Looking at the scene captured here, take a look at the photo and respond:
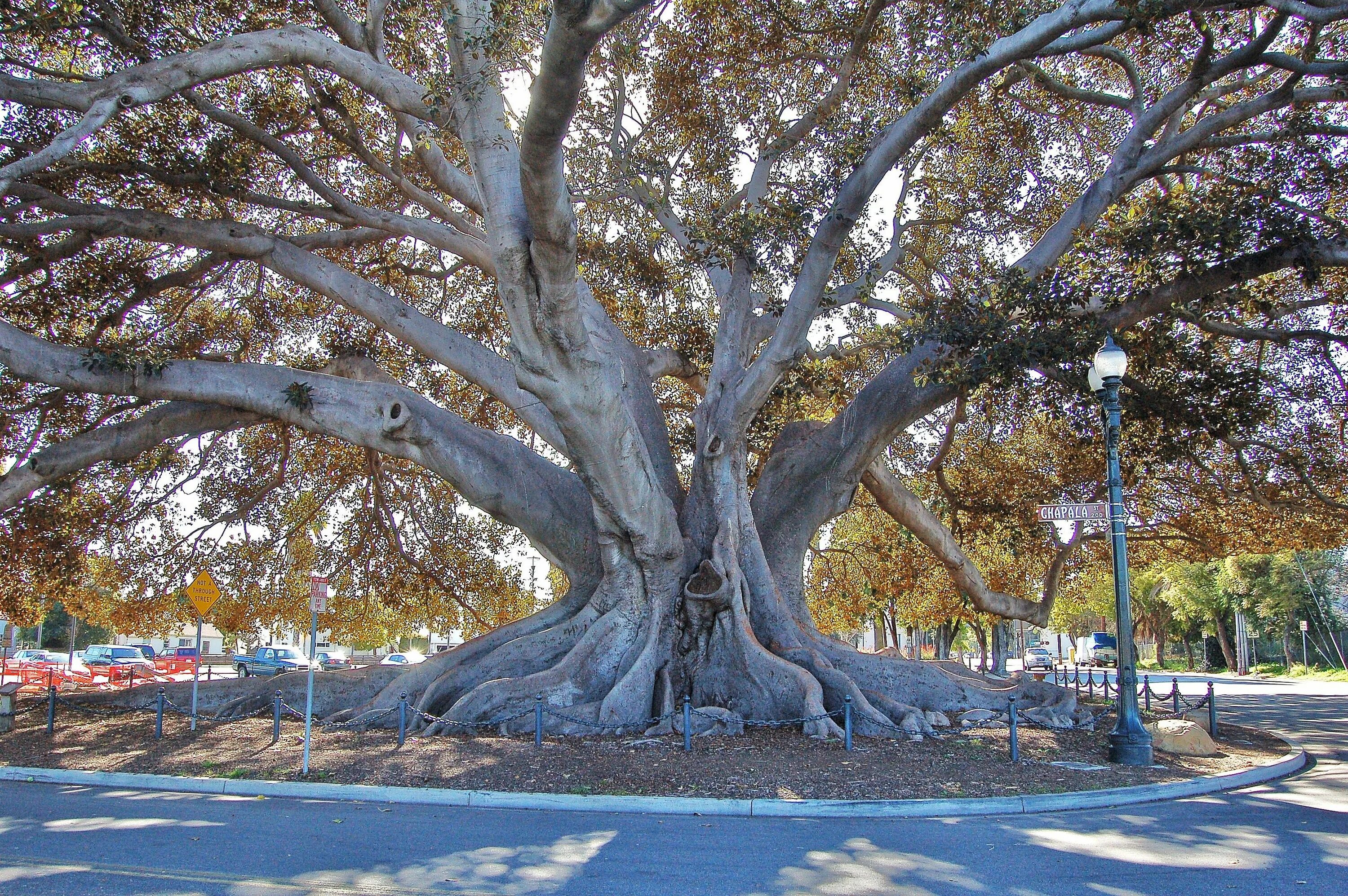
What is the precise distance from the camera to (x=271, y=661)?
39219 millimetres

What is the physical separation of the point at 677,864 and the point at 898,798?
2972 mm

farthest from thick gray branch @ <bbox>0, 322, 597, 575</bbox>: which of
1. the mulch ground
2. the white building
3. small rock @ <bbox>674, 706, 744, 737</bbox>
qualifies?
the white building

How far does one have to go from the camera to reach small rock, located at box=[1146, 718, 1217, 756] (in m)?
11.4

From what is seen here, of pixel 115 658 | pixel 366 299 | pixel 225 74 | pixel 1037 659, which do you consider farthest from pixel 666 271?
pixel 1037 659

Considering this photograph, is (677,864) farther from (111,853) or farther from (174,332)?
(174,332)

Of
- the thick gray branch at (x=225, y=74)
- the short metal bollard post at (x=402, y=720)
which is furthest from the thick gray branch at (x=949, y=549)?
the thick gray branch at (x=225, y=74)

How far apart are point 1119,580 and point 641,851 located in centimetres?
694

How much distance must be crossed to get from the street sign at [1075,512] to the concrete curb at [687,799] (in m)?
3.04

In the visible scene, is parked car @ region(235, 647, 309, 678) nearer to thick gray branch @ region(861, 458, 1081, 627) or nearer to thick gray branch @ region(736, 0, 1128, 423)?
thick gray branch @ region(861, 458, 1081, 627)

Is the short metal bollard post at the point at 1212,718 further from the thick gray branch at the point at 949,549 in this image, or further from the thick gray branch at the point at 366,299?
the thick gray branch at the point at 366,299

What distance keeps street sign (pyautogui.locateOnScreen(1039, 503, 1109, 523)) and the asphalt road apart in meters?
3.36

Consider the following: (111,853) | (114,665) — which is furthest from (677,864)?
(114,665)

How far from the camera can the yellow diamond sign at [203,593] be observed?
44.4 ft

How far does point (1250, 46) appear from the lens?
1172 cm
